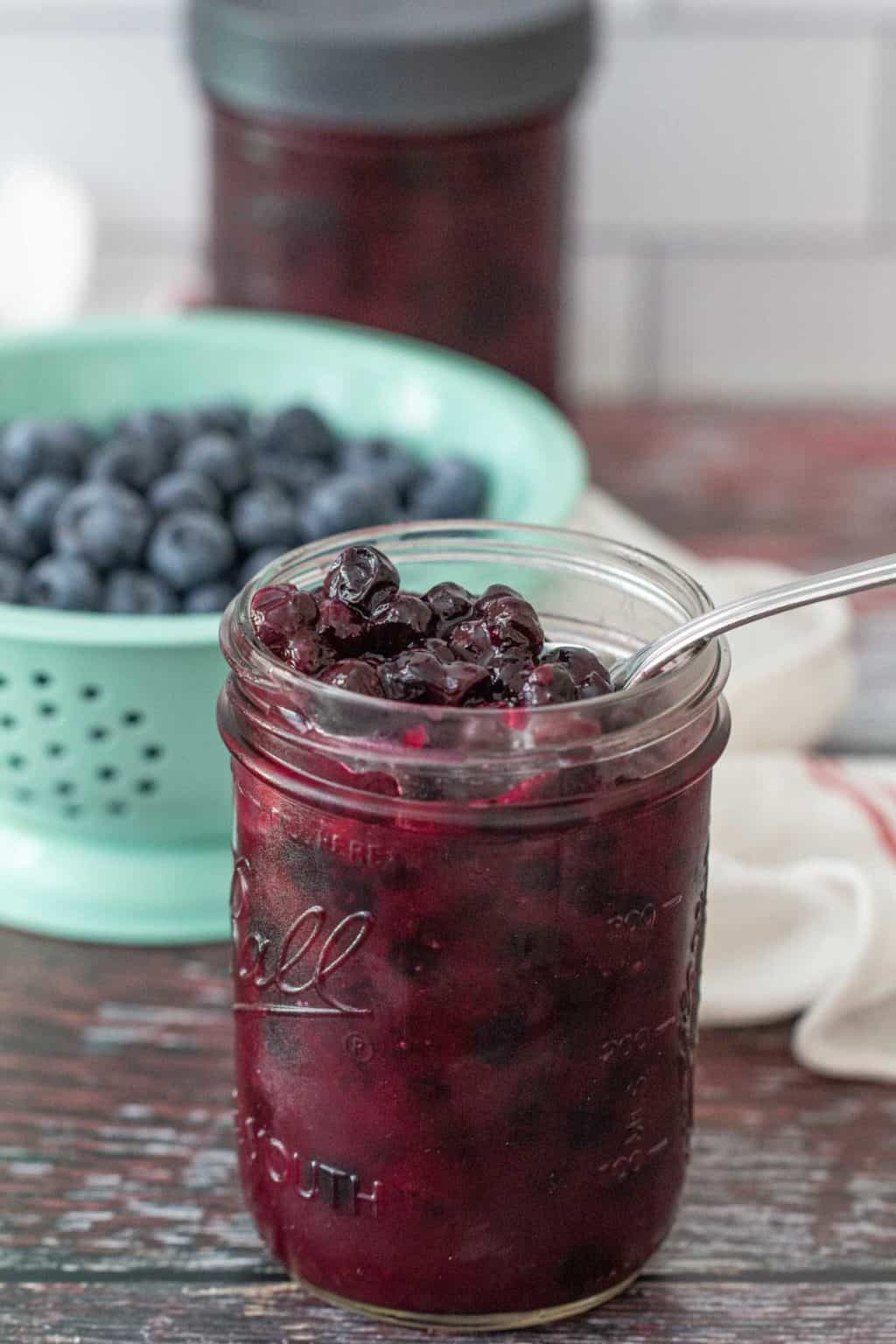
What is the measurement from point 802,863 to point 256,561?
36 centimetres

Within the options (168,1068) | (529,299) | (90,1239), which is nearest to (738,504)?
(529,299)

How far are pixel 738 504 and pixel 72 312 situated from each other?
758 mm

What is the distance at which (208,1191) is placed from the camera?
786 mm

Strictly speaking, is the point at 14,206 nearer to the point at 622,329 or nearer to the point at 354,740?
the point at 622,329

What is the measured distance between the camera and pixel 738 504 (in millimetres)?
1580

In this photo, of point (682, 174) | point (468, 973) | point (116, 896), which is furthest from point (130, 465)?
point (682, 174)

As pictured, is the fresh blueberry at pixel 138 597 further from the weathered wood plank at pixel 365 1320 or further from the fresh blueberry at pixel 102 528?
the weathered wood plank at pixel 365 1320

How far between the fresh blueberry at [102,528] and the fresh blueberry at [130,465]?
38 mm

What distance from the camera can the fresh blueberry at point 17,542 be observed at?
3.39ft

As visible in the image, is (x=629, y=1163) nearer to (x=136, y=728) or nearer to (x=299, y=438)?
(x=136, y=728)

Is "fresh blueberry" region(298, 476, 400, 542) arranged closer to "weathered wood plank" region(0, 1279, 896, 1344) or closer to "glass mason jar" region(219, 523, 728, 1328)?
"glass mason jar" region(219, 523, 728, 1328)

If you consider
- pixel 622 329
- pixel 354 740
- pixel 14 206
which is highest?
pixel 354 740

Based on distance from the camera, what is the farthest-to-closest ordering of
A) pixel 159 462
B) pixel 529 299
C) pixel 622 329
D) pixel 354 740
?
pixel 622 329 < pixel 529 299 < pixel 159 462 < pixel 354 740

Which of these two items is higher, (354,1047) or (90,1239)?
(354,1047)
